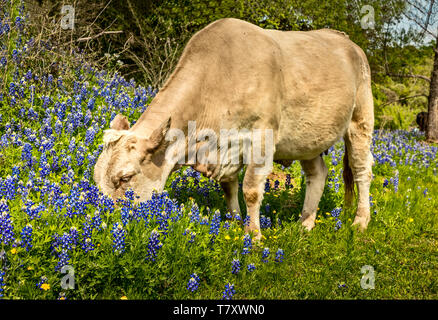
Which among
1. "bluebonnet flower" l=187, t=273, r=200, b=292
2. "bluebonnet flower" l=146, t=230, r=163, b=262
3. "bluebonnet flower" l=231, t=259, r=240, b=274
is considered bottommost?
"bluebonnet flower" l=231, t=259, r=240, b=274

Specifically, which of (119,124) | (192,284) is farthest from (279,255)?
(119,124)

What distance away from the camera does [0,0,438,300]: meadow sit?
3.74 meters

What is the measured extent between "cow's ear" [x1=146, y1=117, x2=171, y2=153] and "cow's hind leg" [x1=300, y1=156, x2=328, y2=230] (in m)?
2.78

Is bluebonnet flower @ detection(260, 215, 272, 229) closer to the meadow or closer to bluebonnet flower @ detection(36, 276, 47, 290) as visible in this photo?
the meadow

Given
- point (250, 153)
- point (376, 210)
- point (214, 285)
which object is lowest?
point (376, 210)

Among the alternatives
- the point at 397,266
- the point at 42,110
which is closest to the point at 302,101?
the point at 397,266

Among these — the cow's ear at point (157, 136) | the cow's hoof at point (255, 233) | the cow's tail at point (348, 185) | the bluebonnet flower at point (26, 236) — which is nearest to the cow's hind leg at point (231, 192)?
the cow's hoof at point (255, 233)

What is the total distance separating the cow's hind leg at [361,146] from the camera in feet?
21.4

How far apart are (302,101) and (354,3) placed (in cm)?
1136

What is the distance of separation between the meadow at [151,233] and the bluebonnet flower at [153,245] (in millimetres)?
12

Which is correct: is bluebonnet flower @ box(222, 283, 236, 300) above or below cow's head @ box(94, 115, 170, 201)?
below

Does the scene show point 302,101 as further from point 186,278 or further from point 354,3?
point 354,3

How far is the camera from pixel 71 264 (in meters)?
3.66

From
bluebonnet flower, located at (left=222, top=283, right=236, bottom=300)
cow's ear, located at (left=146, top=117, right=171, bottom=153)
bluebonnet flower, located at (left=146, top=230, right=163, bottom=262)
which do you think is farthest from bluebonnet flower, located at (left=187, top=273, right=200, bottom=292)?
cow's ear, located at (left=146, top=117, right=171, bottom=153)
